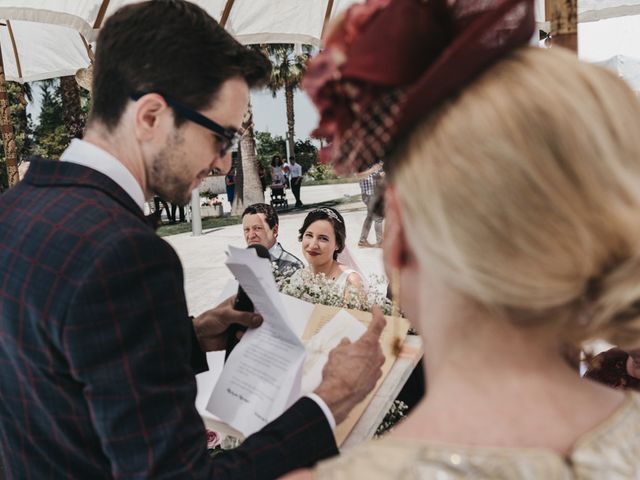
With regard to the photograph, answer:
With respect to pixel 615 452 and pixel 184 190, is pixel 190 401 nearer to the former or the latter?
pixel 184 190

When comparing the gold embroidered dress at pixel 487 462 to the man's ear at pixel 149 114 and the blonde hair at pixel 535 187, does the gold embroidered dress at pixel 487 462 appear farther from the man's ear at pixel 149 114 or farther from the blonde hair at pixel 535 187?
the man's ear at pixel 149 114

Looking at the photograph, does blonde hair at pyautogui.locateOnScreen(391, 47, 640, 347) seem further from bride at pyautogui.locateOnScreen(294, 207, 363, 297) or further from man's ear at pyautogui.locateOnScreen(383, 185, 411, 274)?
bride at pyautogui.locateOnScreen(294, 207, 363, 297)

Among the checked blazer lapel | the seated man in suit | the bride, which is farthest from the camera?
the seated man in suit

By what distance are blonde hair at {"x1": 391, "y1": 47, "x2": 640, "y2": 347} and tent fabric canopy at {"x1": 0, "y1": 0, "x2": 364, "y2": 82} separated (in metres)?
1.69

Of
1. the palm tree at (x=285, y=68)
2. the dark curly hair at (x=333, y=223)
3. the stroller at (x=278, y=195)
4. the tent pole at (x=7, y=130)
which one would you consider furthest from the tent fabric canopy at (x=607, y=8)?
the palm tree at (x=285, y=68)

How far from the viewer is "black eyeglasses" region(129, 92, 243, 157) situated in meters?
1.24

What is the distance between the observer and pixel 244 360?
4.68 feet

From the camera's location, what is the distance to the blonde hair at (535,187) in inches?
24.1

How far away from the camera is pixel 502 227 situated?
2.05 ft

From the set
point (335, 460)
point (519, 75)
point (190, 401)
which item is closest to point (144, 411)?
point (190, 401)

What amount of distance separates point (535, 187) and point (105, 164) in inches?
34.7

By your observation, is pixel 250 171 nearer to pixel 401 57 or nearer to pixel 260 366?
pixel 260 366

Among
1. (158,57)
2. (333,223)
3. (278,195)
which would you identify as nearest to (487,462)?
(158,57)

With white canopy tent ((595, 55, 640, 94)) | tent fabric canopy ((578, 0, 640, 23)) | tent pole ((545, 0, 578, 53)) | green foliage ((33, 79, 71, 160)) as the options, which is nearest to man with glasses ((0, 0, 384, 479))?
tent pole ((545, 0, 578, 53))
